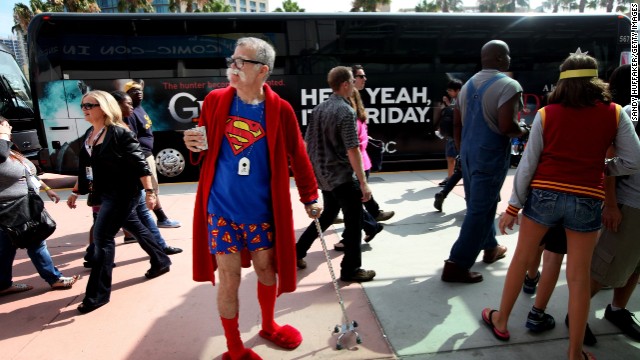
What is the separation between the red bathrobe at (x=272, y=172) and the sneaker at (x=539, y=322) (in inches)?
62.8

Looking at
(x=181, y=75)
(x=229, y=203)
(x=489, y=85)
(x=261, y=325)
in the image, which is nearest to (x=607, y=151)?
(x=489, y=85)

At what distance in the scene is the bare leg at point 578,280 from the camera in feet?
7.54

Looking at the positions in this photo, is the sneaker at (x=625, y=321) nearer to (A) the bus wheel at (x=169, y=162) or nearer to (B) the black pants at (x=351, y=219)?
(B) the black pants at (x=351, y=219)

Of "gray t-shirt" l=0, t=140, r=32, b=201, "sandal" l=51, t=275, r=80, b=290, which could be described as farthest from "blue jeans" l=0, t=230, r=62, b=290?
"gray t-shirt" l=0, t=140, r=32, b=201

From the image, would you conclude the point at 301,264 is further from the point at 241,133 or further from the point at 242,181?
the point at 241,133

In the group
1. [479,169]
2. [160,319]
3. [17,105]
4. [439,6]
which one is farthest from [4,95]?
[439,6]

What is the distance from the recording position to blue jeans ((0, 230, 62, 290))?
348 centimetres

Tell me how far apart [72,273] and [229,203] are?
2699 millimetres

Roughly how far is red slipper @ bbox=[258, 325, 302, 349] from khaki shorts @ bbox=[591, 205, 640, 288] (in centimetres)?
191

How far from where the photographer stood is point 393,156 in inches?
358

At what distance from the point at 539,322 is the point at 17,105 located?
1133cm

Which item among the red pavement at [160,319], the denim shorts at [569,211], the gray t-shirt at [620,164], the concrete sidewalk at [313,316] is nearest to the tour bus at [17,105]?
the concrete sidewalk at [313,316]

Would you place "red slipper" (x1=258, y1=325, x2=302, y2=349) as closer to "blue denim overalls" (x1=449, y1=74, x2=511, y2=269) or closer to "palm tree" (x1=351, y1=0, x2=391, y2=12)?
"blue denim overalls" (x1=449, y1=74, x2=511, y2=269)

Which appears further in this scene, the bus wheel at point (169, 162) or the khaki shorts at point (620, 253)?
the bus wheel at point (169, 162)
